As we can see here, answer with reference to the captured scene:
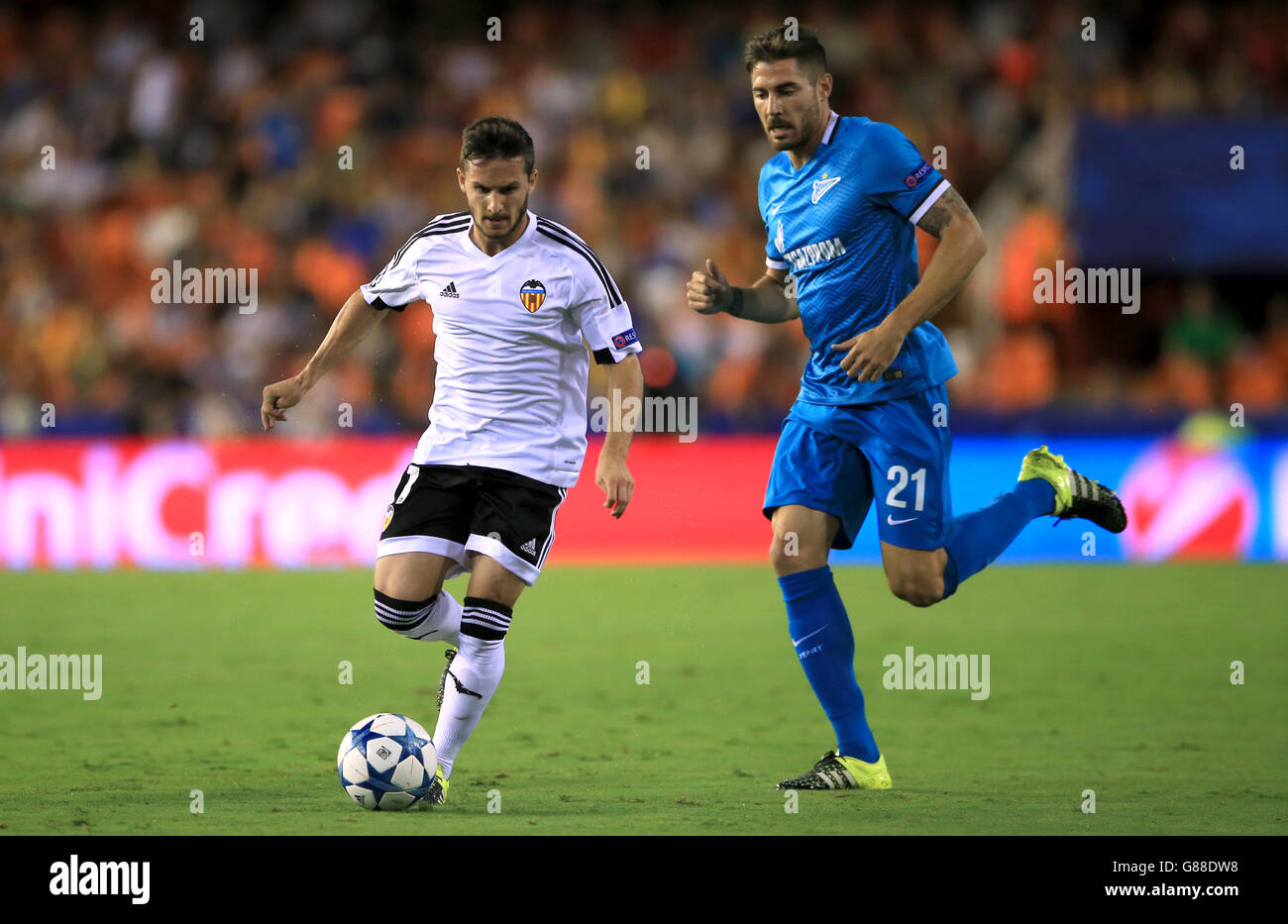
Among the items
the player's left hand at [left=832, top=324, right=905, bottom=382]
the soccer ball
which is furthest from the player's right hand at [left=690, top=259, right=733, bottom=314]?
the soccer ball

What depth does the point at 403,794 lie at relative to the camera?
5.65 m

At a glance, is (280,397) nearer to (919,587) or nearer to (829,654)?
(829,654)

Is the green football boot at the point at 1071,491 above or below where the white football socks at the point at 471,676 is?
above

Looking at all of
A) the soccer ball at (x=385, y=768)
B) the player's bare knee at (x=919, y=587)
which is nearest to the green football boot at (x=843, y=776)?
the player's bare knee at (x=919, y=587)

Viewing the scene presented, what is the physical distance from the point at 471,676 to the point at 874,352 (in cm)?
180

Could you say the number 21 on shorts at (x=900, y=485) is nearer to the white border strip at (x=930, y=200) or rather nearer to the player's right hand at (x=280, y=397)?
the white border strip at (x=930, y=200)

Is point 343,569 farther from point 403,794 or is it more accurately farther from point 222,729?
point 403,794

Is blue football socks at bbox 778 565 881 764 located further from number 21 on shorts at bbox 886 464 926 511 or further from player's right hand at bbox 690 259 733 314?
player's right hand at bbox 690 259 733 314

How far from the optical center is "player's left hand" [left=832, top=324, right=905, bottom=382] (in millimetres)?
5863

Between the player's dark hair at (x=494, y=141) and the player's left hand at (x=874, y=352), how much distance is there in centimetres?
131

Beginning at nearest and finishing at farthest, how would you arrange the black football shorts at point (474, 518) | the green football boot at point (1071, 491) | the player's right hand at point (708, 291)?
the black football shorts at point (474, 518)
the player's right hand at point (708, 291)
the green football boot at point (1071, 491)

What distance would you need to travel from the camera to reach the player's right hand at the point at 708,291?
639cm

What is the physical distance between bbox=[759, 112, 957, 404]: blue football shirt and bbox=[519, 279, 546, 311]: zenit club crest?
0.98 m

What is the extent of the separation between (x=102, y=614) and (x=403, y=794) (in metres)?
6.28
